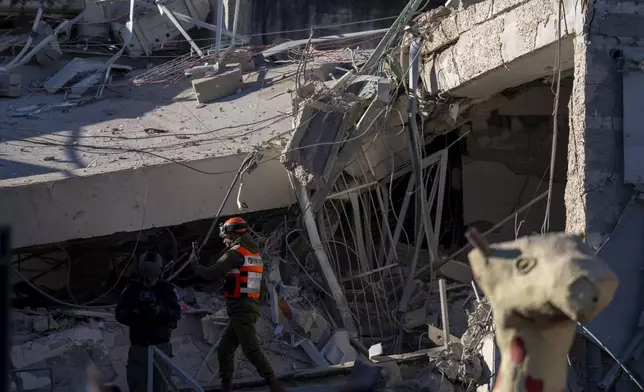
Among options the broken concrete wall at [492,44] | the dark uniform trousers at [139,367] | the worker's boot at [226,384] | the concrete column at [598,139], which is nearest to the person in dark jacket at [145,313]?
the dark uniform trousers at [139,367]

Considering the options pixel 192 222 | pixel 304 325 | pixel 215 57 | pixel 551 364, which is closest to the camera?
pixel 551 364

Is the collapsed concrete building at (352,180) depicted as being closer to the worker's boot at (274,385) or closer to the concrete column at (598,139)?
the concrete column at (598,139)

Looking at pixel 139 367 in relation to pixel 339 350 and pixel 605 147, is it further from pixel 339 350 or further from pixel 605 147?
pixel 605 147

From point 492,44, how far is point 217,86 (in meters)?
3.77

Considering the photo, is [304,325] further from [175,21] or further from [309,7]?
[309,7]

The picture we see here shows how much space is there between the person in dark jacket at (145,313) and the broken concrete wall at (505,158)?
479 centimetres

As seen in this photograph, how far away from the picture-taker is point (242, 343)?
8.64 meters

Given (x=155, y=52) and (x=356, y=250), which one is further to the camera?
(x=155, y=52)

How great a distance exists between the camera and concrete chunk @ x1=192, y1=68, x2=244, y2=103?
1242cm

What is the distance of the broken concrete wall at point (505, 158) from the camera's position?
12.2m

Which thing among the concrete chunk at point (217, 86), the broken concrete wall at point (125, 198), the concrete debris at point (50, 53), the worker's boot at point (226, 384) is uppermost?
the concrete debris at point (50, 53)

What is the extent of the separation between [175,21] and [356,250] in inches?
162

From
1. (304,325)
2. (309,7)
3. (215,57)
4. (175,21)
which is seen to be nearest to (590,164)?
(304,325)

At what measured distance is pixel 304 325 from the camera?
33.3 ft
